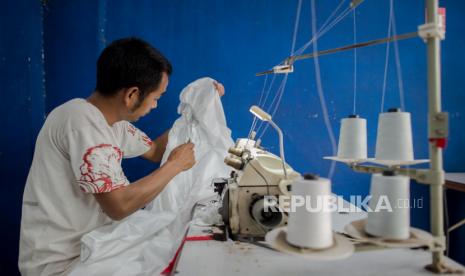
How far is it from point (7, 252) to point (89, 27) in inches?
56.6

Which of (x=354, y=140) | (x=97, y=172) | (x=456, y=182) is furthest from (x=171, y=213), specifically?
(x=456, y=182)

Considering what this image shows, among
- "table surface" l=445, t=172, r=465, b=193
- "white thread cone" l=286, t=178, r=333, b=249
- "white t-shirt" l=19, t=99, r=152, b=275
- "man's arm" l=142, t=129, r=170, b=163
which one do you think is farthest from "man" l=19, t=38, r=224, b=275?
"table surface" l=445, t=172, r=465, b=193

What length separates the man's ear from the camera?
4.17 ft

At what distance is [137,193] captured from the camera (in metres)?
1.20

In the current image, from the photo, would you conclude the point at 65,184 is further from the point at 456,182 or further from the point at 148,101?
the point at 456,182

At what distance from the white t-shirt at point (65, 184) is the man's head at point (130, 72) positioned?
0.37ft

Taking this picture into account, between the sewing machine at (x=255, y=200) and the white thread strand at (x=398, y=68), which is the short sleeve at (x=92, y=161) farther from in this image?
the white thread strand at (x=398, y=68)

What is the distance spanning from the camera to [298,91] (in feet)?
7.44

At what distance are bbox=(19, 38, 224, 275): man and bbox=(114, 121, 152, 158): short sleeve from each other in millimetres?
355

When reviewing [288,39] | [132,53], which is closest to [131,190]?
[132,53]

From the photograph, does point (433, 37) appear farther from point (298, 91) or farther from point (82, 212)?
point (298, 91)

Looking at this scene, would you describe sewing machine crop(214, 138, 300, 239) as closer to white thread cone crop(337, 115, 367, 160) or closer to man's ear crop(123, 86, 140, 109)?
white thread cone crop(337, 115, 367, 160)

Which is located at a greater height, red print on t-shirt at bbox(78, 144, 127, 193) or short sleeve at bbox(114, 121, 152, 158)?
short sleeve at bbox(114, 121, 152, 158)

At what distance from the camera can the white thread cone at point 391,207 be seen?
73 centimetres
